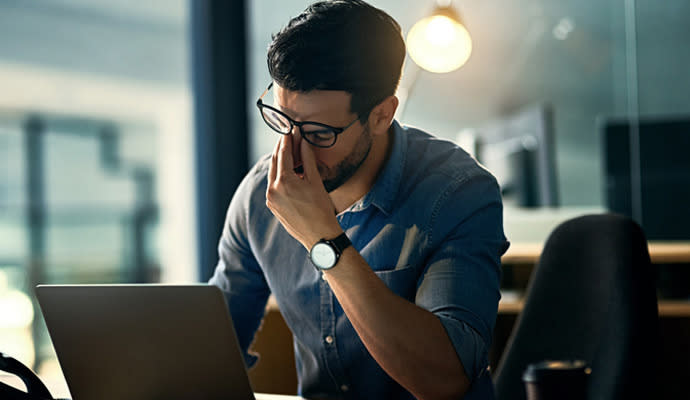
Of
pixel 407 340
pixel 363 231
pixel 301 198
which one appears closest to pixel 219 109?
pixel 363 231

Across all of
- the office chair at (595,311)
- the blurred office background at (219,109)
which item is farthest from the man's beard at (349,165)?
the blurred office background at (219,109)

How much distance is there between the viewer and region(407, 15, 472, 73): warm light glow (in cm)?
259

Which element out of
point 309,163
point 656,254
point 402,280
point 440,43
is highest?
point 440,43

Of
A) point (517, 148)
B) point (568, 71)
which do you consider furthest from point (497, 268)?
point (568, 71)

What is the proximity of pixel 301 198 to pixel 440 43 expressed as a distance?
1.58 metres

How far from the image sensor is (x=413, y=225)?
129 cm

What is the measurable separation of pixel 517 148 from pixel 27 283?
2.05 metres

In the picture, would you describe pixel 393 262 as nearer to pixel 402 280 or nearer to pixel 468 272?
pixel 402 280

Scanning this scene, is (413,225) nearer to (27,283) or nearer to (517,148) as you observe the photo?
(517,148)

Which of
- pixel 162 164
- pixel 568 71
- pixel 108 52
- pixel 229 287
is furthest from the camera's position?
pixel 162 164

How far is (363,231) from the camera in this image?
4.51ft

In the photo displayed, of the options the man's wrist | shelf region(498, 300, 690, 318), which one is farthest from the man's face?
shelf region(498, 300, 690, 318)

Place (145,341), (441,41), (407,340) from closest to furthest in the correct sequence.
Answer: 1. (145,341)
2. (407,340)
3. (441,41)

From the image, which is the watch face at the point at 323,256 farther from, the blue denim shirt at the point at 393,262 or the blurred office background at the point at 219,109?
the blurred office background at the point at 219,109
